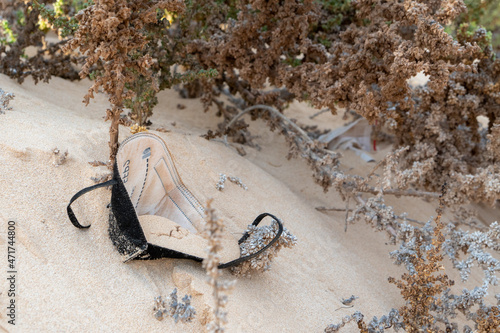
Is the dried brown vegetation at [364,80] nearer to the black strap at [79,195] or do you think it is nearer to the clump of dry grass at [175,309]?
the black strap at [79,195]

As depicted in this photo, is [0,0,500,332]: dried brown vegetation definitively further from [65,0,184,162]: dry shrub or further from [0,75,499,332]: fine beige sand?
[0,75,499,332]: fine beige sand

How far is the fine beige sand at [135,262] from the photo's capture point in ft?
5.96

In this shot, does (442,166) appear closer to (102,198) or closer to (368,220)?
(368,220)

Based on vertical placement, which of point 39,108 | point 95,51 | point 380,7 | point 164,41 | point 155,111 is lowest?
point 155,111

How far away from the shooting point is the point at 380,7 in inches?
116

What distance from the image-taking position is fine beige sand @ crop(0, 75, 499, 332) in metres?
1.82

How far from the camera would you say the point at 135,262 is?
6.64 feet

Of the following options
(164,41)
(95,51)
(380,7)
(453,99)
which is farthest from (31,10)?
(453,99)

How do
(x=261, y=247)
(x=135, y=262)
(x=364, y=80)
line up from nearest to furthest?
(x=135, y=262)
(x=261, y=247)
(x=364, y=80)

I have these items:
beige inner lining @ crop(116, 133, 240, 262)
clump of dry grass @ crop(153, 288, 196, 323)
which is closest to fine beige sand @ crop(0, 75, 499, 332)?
clump of dry grass @ crop(153, 288, 196, 323)

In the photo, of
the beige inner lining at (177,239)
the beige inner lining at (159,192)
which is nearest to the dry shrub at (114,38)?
the beige inner lining at (159,192)

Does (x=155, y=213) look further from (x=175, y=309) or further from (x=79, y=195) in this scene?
(x=175, y=309)

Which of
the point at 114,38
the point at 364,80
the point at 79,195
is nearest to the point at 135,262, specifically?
the point at 79,195

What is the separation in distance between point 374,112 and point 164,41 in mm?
1720
